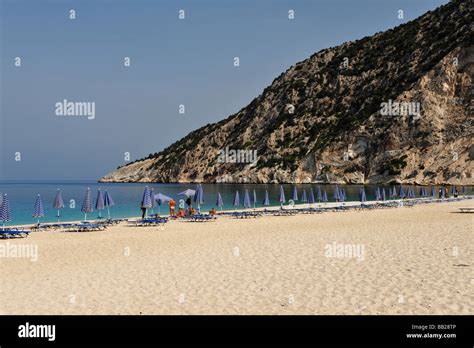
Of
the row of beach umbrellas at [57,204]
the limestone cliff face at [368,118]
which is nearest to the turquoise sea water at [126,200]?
the row of beach umbrellas at [57,204]

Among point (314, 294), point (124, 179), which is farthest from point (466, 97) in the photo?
point (124, 179)

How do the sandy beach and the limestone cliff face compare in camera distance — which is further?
the limestone cliff face

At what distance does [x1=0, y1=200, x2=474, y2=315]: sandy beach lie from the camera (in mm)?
9234

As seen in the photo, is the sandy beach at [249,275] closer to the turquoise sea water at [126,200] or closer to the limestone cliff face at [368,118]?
the turquoise sea water at [126,200]

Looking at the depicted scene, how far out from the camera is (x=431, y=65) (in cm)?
10200

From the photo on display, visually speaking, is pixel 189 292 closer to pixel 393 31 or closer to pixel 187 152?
pixel 393 31

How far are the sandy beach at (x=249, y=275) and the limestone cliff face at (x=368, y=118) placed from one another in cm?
7612

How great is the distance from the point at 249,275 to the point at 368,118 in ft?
325

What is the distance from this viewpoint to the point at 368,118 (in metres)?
105

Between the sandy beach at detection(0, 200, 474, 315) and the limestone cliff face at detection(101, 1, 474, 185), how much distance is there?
7612cm

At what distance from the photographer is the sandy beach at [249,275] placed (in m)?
9.23

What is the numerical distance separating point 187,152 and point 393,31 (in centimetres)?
7335

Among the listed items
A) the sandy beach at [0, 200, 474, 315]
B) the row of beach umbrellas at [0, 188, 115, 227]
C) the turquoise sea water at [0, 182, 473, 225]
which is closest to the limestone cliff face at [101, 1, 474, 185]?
the turquoise sea water at [0, 182, 473, 225]

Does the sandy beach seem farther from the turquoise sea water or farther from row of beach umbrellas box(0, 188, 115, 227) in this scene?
the turquoise sea water
